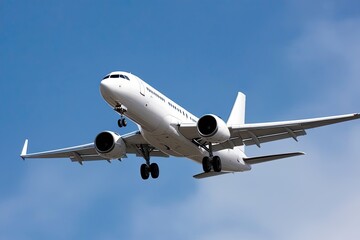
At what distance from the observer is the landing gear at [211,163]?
4338cm

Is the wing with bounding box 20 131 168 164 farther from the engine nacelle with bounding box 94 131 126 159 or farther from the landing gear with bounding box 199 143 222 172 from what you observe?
the landing gear with bounding box 199 143 222 172

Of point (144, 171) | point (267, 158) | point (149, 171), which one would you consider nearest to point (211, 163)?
point (149, 171)

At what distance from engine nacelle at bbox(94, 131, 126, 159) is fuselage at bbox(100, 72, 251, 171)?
2610 millimetres

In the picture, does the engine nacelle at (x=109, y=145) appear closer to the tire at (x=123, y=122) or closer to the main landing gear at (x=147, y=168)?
the main landing gear at (x=147, y=168)

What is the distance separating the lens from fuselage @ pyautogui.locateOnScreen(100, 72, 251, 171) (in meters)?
39.6

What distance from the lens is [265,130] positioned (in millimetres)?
43688

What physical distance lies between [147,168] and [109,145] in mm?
2610

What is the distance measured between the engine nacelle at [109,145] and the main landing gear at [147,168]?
4.66 ft

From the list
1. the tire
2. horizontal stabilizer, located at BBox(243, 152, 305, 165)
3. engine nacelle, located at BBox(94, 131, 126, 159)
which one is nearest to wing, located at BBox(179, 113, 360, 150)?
horizontal stabilizer, located at BBox(243, 152, 305, 165)

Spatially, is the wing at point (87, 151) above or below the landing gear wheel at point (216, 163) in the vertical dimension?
above

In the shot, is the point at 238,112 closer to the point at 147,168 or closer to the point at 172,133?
the point at 147,168

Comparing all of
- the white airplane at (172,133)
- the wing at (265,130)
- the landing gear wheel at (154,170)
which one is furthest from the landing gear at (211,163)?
the landing gear wheel at (154,170)

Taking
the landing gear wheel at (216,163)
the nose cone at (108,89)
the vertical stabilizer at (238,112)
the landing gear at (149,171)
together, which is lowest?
the landing gear wheel at (216,163)
